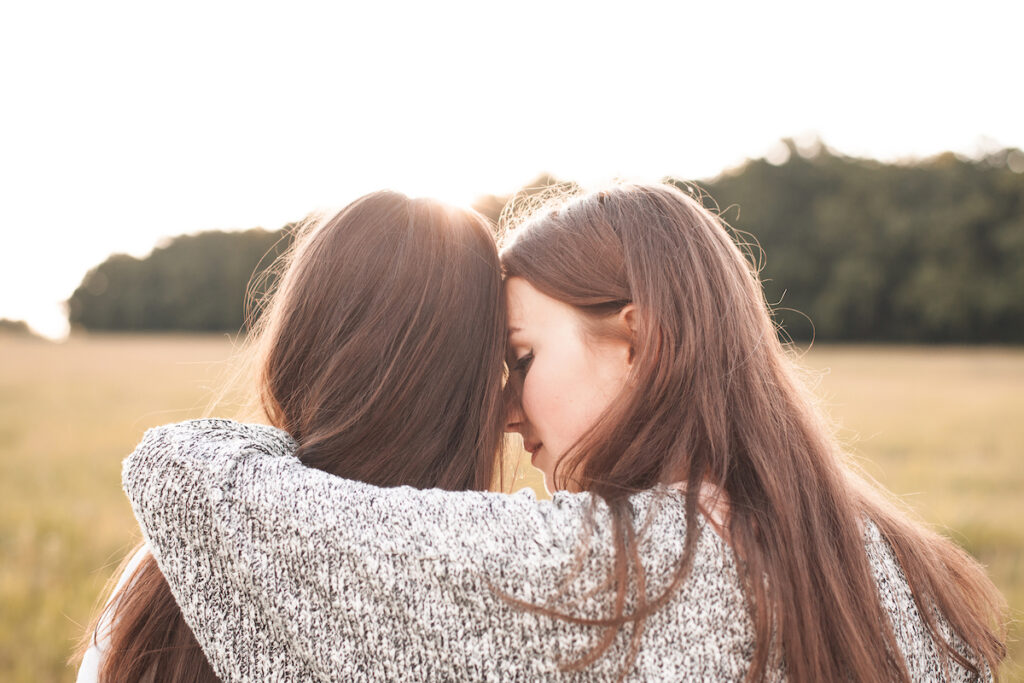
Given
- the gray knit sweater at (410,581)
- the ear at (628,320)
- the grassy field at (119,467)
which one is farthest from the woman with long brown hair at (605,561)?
the grassy field at (119,467)

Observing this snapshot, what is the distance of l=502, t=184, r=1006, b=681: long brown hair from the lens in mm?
1468

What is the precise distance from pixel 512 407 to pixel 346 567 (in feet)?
3.09

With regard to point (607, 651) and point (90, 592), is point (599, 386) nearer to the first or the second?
point (607, 651)

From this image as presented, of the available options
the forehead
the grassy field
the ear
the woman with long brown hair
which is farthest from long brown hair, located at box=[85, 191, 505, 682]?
the grassy field

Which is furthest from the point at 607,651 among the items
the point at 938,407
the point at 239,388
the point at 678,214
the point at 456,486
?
the point at 938,407

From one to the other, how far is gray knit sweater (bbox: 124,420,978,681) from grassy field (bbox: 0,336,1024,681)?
112 cm

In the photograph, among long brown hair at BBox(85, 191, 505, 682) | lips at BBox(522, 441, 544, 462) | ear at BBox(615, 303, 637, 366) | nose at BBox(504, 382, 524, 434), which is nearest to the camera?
long brown hair at BBox(85, 191, 505, 682)

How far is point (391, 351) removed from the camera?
192 centimetres

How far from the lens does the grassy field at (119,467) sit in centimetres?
402

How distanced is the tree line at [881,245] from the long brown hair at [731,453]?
1151 inches

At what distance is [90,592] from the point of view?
4.28 metres

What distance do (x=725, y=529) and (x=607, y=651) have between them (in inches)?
13.6

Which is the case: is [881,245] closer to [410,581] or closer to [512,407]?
[512,407]

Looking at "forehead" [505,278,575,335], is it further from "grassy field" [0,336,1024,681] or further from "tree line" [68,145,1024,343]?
"tree line" [68,145,1024,343]
